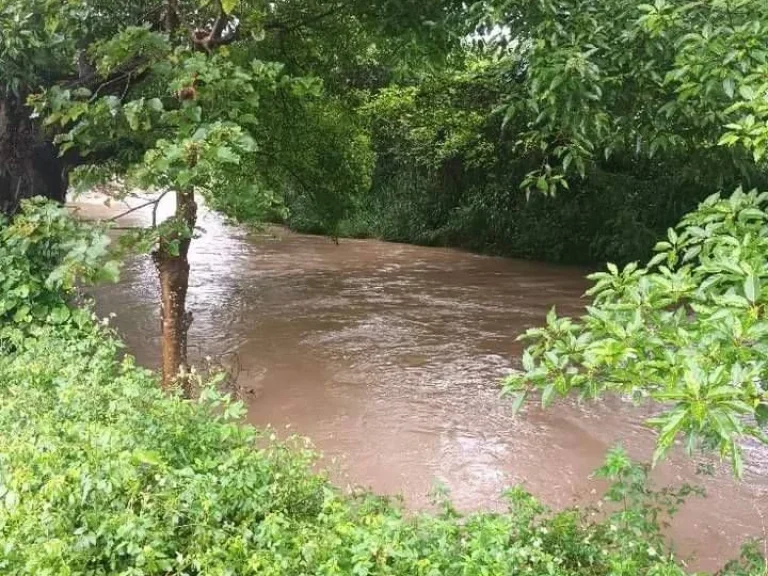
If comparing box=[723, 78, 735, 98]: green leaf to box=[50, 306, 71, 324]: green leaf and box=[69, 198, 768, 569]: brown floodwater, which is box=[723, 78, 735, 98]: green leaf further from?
box=[50, 306, 71, 324]: green leaf

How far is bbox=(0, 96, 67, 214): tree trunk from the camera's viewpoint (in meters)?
5.59

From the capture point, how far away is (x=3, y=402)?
3217 mm

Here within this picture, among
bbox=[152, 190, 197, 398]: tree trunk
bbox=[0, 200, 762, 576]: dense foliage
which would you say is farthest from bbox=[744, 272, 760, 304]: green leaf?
bbox=[152, 190, 197, 398]: tree trunk

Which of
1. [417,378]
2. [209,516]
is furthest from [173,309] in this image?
[417,378]

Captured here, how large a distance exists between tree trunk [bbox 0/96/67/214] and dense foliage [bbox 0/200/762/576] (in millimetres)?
3186

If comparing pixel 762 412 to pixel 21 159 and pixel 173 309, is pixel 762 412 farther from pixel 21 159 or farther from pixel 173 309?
pixel 21 159

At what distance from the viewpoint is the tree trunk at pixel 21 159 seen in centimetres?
559

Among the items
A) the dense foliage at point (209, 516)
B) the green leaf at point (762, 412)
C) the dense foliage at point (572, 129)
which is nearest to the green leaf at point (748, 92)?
the dense foliage at point (572, 129)

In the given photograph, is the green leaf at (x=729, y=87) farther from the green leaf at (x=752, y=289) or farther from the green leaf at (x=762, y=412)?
the green leaf at (x=762, y=412)

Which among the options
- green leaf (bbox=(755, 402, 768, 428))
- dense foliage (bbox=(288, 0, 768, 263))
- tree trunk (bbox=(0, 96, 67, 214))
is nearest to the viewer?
green leaf (bbox=(755, 402, 768, 428))

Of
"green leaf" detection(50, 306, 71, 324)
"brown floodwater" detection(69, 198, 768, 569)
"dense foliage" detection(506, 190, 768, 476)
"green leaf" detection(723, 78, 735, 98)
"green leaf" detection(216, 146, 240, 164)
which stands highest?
"green leaf" detection(723, 78, 735, 98)

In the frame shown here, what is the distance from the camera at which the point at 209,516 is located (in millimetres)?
2393

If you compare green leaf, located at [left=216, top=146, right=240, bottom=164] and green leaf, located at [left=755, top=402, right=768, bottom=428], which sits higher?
green leaf, located at [left=216, top=146, right=240, bottom=164]

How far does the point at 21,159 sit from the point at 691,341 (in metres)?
5.57
